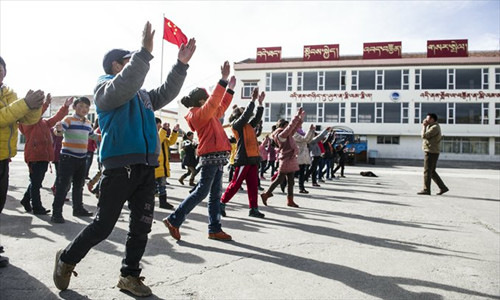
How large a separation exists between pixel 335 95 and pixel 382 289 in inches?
1544

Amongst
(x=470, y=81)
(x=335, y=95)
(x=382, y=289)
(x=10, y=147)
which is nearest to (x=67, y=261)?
(x=10, y=147)

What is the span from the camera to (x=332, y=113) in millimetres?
40688

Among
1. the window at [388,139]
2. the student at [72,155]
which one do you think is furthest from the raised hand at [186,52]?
the window at [388,139]

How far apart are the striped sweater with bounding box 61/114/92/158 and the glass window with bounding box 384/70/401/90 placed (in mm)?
38656

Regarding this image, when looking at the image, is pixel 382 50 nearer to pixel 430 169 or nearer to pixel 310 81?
pixel 310 81

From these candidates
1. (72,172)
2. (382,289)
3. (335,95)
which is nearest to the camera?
(382,289)

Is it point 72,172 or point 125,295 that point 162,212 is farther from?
point 125,295

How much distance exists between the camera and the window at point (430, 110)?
38625mm

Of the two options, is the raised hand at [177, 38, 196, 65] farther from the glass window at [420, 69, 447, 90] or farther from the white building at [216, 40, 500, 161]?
the glass window at [420, 69, 447, 90]

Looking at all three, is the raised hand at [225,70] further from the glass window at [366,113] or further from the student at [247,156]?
the glass window at [366,113]

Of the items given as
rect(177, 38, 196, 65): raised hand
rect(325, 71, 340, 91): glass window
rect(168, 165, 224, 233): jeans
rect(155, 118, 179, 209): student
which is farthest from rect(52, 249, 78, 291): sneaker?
rect(325, 71, 340, 91): glass window

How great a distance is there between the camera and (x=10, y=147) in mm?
3414

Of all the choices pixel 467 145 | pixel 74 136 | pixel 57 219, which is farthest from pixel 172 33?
pixel 467 145

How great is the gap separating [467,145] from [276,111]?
66.9 ft
